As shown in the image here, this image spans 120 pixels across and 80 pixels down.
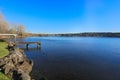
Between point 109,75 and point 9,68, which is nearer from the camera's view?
point 9,68

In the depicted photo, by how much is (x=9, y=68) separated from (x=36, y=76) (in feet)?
14.3

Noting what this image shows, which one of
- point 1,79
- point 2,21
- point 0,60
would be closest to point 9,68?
point 0,60

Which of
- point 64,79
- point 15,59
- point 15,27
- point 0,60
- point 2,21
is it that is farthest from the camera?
point 15,27

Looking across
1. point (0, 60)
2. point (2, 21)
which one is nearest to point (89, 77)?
point (0, 60)

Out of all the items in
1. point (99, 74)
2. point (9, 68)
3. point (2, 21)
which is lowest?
point (99, 74)

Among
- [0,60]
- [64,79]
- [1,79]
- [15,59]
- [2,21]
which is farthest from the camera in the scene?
[2,21]

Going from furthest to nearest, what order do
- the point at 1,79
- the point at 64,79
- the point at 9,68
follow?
the point at 64,79, the point at 9,68, the point at 1,79

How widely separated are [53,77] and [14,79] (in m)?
6.19

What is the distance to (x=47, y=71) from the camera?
2314 cm

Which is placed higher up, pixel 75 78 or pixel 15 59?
pixel 15 59

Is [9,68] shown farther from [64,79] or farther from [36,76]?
[64,79]

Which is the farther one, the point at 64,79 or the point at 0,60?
the point at 64,79

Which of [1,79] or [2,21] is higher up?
[2,21]

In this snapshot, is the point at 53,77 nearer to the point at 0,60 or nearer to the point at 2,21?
the point at 0,60
